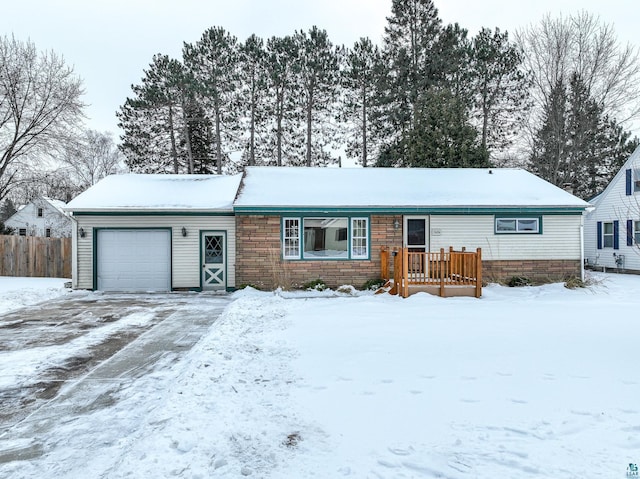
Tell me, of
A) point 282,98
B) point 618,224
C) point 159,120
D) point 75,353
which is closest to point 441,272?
point 75,353

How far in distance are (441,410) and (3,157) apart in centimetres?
2142

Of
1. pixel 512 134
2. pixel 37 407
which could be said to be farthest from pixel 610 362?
pixel 512 134

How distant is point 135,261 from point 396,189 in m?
8.46

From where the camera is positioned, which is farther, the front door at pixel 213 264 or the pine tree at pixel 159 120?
the pine tree at pixel 159 120

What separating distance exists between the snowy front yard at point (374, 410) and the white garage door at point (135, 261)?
6.87 meters

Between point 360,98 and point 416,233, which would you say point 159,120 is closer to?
point 360,98

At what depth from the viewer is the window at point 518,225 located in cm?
1259

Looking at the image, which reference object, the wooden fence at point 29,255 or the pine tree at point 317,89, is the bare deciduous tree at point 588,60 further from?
the wooden fence at point 29,255

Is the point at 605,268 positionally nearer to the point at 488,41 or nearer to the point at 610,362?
the point at 488,41

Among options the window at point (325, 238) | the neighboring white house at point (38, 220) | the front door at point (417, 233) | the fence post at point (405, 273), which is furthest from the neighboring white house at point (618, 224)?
the neighboring white house at point (38, 220)

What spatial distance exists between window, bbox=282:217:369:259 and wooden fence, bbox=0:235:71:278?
9.21 meters

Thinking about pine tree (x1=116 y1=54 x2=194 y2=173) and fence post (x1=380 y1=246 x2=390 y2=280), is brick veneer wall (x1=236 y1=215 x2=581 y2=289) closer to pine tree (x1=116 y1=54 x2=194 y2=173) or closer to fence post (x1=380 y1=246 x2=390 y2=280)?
fence post (x1=380 y1=246 x2=390 y2=280)

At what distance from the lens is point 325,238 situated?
12.3 m

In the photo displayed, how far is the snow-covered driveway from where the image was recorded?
3576 mm
